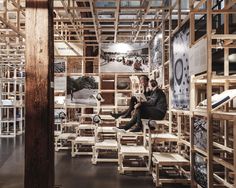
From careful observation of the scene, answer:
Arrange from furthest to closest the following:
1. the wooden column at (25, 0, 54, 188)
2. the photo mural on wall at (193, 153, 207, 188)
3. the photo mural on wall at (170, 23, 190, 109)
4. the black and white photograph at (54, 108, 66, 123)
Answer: the black and white photograph at (54, 108, 66, 123) < the photo mural on wall at (170, 23, 190, 109) < the photo mural on wall at (193, 153, 207, 188) < the wooden column at (25, 0, 54, 188)

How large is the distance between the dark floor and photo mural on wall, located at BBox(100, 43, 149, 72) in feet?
10.8

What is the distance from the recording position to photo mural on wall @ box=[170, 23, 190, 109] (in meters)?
5.05

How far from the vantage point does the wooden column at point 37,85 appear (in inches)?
121

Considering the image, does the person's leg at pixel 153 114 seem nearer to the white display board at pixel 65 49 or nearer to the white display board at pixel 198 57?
the white display board at pixel 198 57

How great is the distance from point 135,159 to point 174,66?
7.59ft

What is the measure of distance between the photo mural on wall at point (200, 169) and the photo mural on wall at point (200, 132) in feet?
0.50

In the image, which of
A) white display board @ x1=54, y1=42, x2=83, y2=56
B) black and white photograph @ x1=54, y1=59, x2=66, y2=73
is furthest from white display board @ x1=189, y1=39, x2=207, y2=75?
white display board @ x1=54, y1=42, x2=83, y2=56

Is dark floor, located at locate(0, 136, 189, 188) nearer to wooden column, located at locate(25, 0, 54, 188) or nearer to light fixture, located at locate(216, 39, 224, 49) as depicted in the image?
wooden column, located at locate(25, 0, 54, 188)

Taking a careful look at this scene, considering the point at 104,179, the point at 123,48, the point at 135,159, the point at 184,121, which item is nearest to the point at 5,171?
the point at 104,179

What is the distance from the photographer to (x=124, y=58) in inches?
384

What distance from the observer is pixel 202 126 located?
13.6ft

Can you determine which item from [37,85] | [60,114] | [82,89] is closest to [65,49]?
Answer: [82,89]

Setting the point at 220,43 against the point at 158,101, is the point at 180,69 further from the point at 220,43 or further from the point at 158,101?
the point at 220,43

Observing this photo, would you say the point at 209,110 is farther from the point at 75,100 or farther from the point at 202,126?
the point at 75,100
